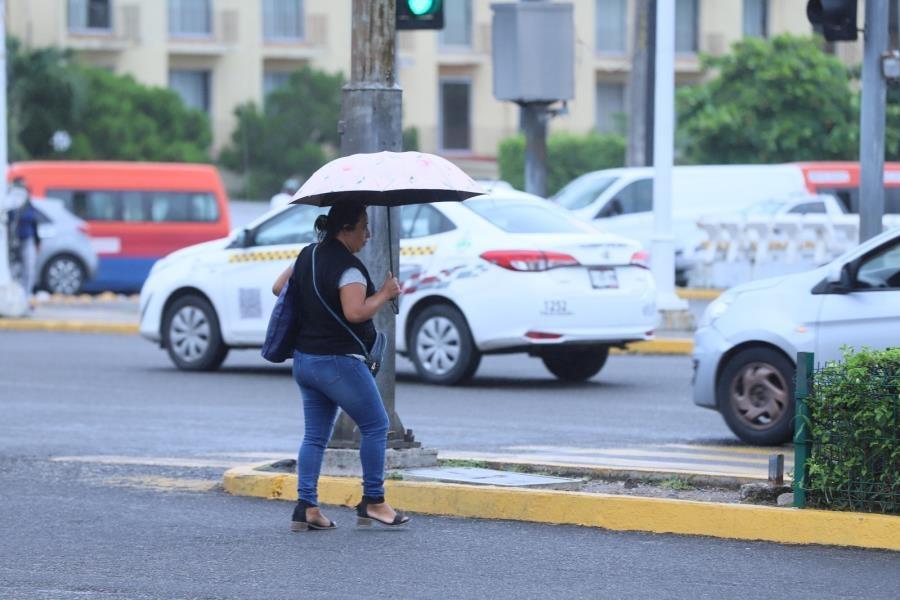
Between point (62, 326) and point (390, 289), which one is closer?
point (390, 289)

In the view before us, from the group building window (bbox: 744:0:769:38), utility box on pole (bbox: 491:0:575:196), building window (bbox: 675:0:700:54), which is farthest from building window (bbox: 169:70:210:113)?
utility box on pole (bbox: 491:0:575:196)

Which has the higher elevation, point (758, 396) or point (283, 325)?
point (283, 325)

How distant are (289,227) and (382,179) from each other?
Answer: 8203 millimetres

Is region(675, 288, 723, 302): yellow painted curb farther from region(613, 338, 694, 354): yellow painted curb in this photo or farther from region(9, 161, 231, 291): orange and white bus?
region(9, 161, 231, 291): orange and white bus

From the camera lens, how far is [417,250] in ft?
51.7

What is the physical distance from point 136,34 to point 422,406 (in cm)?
4014

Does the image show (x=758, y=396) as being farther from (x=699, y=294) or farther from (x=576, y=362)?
(x=699, y=294)

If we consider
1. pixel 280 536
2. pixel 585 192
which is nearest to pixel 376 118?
pixel 280 536

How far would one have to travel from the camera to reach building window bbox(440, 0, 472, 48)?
56.7 metres

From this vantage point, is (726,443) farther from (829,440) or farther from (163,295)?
(163,295)

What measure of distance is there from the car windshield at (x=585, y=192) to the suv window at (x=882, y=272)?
19.6m

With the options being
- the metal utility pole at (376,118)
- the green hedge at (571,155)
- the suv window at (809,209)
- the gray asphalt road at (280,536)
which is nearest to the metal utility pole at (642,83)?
the suv window at (809,209)

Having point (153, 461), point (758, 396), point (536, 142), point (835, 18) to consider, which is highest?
point (835, 18)

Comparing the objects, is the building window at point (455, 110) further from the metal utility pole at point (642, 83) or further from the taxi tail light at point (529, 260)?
the taxi tail light at point (529, 260)
